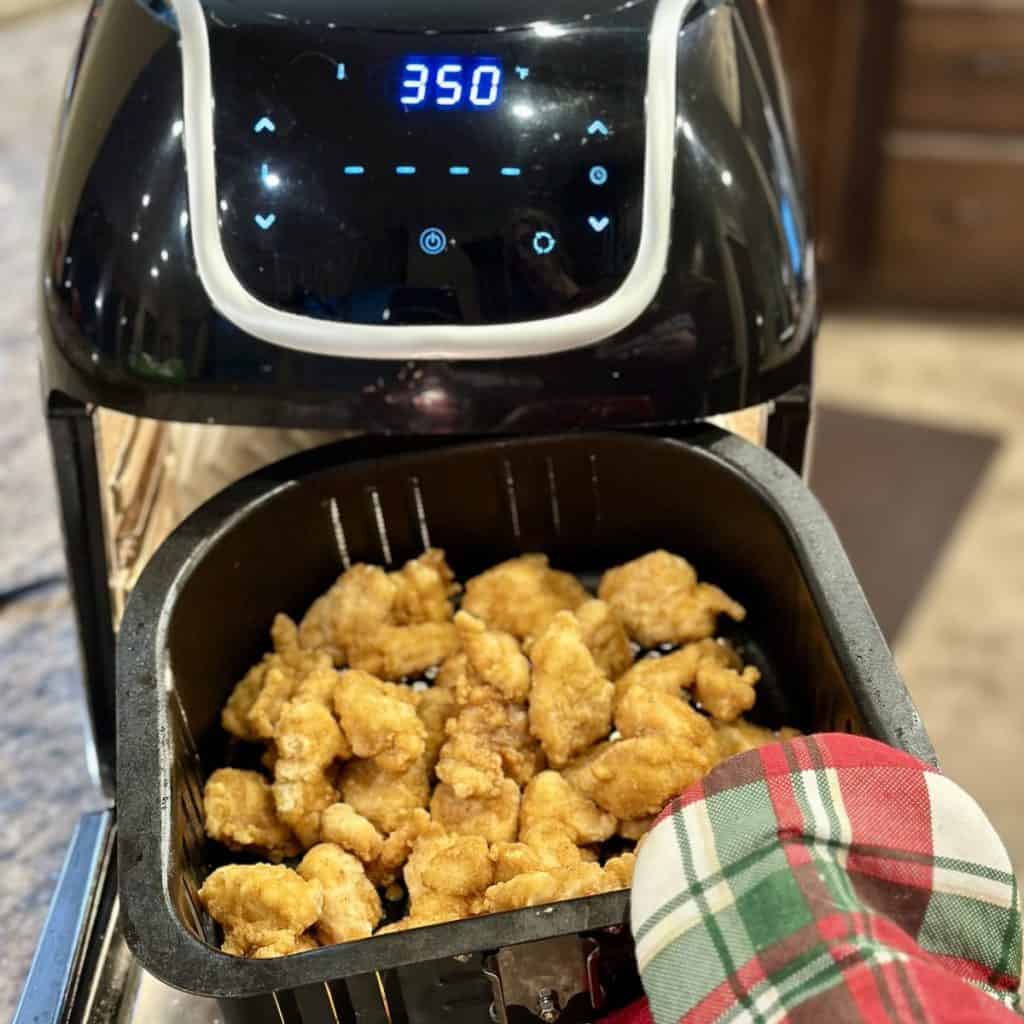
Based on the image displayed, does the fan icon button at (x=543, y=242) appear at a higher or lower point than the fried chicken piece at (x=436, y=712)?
higher

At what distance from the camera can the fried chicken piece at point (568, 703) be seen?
2.04 ft

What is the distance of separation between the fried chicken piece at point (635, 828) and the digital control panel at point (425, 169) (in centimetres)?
24

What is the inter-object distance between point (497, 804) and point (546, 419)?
0.61 ft

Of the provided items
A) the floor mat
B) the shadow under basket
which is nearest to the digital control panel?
the shadow under basket

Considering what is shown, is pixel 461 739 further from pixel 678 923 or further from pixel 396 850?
pixel 678 923

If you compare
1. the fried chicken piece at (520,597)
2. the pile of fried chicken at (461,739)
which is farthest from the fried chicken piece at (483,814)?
the fried chicken piece at (520,597)

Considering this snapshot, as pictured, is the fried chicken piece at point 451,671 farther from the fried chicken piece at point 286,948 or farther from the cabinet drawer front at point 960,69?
the cabinet drawer front at point 960,69

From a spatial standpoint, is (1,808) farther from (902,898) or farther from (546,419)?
(902,898)

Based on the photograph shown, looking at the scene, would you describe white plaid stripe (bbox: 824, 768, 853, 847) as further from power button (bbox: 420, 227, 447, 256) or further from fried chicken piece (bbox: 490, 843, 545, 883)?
power button (bbox: 420, 227, 447, 256)

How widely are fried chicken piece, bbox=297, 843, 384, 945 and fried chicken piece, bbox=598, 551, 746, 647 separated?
200mm

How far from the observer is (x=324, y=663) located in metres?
0.66

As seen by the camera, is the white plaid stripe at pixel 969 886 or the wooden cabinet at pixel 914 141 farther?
the wooden cabinet at pixel 914 141

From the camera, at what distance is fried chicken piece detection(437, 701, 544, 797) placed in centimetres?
60

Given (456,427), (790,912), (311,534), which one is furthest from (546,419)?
(790,912)
